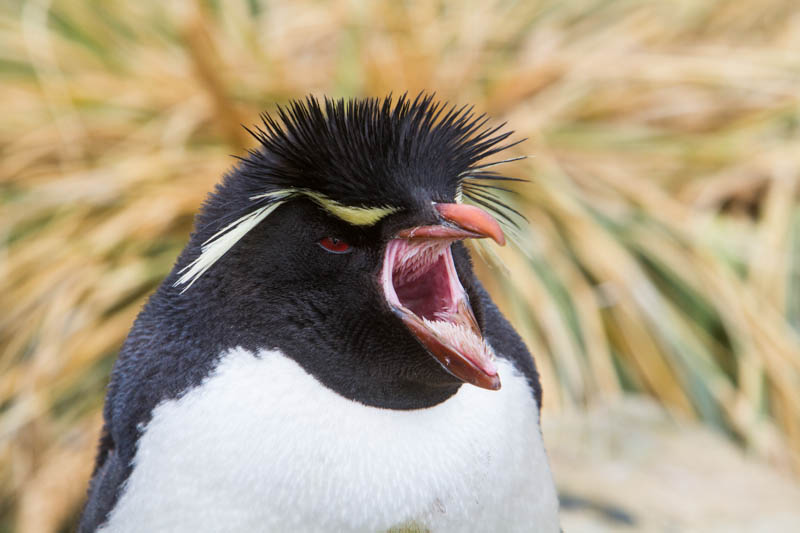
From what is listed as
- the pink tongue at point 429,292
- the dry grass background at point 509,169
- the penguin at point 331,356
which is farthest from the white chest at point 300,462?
the dry grass background at point 509,169

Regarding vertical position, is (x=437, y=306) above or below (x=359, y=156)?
below

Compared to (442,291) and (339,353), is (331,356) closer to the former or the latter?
(339,353)

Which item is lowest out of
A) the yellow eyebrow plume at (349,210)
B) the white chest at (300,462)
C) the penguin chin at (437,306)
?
the white chest at (300,462)

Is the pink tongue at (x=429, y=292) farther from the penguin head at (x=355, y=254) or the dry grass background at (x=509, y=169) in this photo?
the dry grass background at (x=509, y=169)

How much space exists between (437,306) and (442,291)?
18mm

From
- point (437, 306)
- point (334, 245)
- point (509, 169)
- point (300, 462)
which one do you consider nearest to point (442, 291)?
point (437, 306)

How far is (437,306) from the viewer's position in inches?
40.0

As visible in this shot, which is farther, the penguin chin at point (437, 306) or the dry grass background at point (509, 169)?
the dry grass background at point (509, 169)

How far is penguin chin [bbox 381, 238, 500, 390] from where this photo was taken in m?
0.93

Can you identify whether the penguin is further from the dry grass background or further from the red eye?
the dry grass background

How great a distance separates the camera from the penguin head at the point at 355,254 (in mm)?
958

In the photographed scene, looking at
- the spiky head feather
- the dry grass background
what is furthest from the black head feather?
the dry grass background

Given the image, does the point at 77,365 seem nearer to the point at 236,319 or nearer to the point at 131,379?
the point at 131,379

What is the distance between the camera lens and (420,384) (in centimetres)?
102
